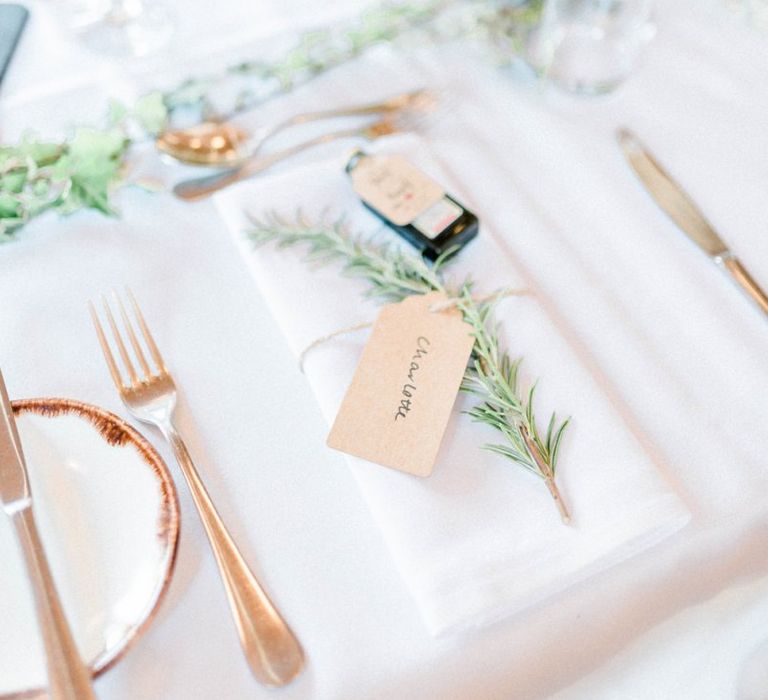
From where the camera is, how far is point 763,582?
0.63 metres

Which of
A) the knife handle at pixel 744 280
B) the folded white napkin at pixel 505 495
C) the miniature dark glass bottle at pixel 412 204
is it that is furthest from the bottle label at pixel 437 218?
the knife handle at pixel 744 280

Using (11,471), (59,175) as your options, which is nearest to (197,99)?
(59,175)

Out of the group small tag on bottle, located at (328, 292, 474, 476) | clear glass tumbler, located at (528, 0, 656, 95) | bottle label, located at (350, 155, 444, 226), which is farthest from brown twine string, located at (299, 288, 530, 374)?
clear glass tumbler, located at (528, 0, 656, 95)

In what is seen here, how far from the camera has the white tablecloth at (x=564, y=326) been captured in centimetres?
57

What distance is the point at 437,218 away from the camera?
2.50 ft

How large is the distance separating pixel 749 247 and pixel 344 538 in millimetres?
590

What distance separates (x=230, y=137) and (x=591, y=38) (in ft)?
1.90

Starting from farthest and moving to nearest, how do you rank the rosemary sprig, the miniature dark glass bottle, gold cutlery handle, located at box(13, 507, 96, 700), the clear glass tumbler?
the clear glass tumbler
the miniature dark glass bottle
the rosemary sprig
gold cutlery handle, located at box(13, 507, 96, 700)

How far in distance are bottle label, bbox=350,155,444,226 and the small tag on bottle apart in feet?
0.40

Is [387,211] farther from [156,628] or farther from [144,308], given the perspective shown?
[156,628]

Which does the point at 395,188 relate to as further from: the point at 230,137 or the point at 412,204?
the point at 230,137

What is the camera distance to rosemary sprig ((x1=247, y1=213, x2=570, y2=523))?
0.61 meters

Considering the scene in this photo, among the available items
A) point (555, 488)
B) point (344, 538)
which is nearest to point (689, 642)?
point (555, 488)

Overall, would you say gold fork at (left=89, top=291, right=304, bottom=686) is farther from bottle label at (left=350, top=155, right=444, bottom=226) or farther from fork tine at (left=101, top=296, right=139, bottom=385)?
bottle label at (left=350, top=155, right=444, bottom=226)
